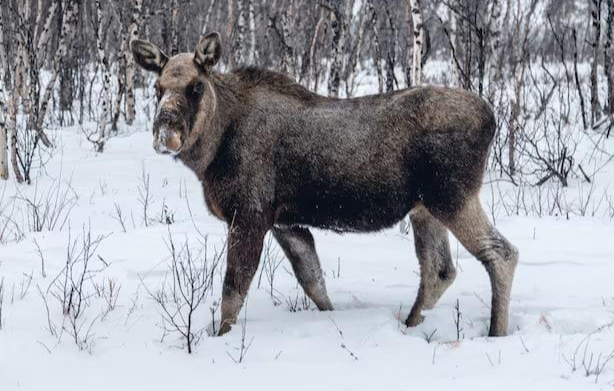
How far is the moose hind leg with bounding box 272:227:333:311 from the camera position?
16.4ft

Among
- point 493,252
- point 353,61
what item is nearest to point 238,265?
point 493,252

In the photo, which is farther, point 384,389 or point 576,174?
point 576,174

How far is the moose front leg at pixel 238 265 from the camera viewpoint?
455 centimetres

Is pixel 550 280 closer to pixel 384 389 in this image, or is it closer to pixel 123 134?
pixel 384 389

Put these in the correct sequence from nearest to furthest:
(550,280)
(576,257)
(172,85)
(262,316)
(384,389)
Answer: (384,389), (172,85), (262,316), (550,280), (576,257)

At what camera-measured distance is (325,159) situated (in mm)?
4586

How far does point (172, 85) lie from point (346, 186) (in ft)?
3.94

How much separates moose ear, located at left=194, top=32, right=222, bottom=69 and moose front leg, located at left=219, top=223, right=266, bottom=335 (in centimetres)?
105

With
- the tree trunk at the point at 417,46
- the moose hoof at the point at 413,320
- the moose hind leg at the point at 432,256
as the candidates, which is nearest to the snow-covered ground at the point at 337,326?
the moose hoof at the point at 413,320

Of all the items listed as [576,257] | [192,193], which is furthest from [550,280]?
[192,193]

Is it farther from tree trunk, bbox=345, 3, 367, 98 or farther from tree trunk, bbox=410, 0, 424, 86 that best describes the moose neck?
tree trunk, bbox=345, 3, 367, 98

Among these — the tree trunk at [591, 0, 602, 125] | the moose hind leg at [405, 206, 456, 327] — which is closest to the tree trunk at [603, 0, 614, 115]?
the tree trunk at [591, 0, 602, 125]

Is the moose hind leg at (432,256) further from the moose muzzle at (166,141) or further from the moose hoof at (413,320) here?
the moose muzzle at (166,141)

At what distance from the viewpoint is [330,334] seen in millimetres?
4516
